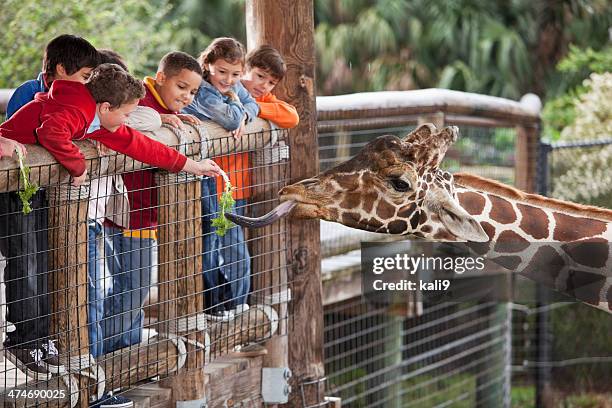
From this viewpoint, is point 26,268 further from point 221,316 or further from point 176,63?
point 221,316

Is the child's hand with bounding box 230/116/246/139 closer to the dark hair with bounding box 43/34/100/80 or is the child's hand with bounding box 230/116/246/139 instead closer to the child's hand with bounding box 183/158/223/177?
the child's hand with bounding box 183/158/223/177

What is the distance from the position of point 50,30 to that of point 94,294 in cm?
676

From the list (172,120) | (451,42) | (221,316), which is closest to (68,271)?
(172,120)

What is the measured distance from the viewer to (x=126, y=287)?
4.21 meters

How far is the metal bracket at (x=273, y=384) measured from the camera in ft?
16.6

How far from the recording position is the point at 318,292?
17.1 ft

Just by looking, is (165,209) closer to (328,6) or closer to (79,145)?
(79,145)

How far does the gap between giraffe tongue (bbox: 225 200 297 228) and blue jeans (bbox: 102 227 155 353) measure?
0.32 m

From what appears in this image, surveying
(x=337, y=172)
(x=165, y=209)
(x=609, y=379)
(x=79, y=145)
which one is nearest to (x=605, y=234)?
(x=337, y=172)

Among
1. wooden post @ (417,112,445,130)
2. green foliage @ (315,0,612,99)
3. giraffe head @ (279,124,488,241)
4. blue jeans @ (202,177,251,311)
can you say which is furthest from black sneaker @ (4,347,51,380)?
green foliage @ (315,0,612,99)

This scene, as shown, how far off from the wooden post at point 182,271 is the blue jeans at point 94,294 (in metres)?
0.33

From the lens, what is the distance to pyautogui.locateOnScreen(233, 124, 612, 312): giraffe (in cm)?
471

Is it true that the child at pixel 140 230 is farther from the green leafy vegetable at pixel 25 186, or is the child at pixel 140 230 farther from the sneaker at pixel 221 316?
the green leafy vegetable at pixel 25 186

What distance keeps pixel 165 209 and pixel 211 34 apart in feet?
54.2
